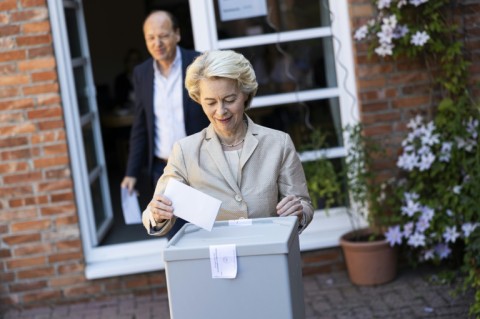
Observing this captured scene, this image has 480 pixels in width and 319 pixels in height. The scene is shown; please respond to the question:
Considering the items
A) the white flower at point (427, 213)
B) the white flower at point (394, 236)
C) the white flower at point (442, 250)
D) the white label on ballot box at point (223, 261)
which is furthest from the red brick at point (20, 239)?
the white label on ballot box at point (223, 261)

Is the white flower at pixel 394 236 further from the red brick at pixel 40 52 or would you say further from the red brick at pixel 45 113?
the red brick at pixel 40 52

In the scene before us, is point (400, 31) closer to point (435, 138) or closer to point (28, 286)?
point (435, 138)

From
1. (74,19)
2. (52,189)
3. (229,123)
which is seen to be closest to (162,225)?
(229,123)

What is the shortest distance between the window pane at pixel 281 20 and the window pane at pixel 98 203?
5.16ft

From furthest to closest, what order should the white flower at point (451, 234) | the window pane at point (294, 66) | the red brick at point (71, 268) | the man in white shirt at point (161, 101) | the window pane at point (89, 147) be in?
the window pane at point (89, 147)
the window pane at point (294, 66)
the red brick at point (71, 268)
the white flower at point (451, 234)
the man in white shirt at point (161, 101)

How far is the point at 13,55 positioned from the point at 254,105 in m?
1.71

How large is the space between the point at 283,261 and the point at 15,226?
3.53 meters

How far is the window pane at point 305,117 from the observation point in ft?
19.8

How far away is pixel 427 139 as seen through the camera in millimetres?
5543

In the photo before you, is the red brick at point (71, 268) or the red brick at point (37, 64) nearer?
the red brick at point (37, 64)

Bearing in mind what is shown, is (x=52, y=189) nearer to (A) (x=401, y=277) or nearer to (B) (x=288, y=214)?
(A) (x=401, y=277)

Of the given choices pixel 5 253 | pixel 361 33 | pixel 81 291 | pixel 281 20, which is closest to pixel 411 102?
pixel 361 33

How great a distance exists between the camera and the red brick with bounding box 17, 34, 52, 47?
5.57 m

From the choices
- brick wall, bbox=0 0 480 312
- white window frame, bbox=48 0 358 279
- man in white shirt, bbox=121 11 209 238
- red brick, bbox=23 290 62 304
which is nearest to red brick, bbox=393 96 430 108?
brick wall, bbox=0 0 480 312
